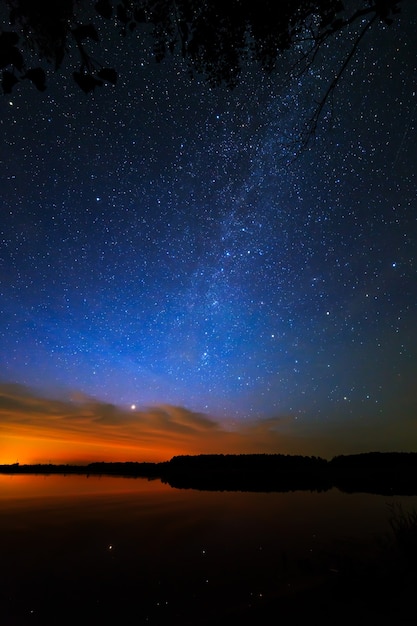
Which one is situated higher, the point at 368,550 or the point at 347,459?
the point at 347,459

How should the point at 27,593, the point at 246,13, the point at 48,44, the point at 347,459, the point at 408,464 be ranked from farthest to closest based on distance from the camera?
the point at 347,459 → the point at 408,464 → the point at 27,593 → the point at 246,13 → the point at 48,44

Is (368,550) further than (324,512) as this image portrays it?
No

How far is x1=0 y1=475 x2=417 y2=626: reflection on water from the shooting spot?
215 inches

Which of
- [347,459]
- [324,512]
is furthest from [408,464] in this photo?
[324,512]

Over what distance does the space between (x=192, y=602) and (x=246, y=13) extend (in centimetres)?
947

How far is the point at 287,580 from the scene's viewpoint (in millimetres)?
6281

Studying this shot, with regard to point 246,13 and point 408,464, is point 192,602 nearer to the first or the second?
point 246,13

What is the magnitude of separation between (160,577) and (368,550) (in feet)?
17.3

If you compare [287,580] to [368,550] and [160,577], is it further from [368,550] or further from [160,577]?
[368,550]

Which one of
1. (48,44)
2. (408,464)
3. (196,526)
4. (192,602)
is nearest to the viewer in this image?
(48,44)

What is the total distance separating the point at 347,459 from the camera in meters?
59.3

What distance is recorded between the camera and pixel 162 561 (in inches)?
316

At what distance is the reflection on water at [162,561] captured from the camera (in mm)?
5449

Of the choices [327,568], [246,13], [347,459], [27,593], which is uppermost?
[246,13]
